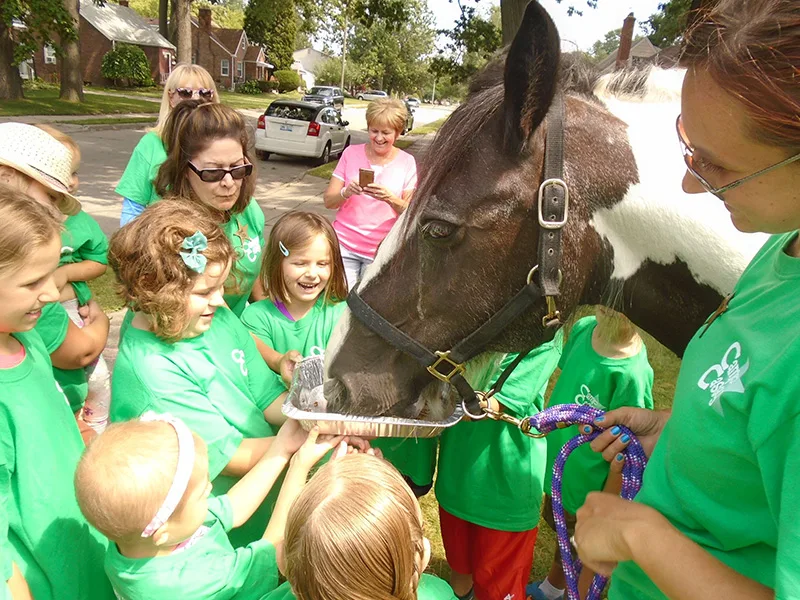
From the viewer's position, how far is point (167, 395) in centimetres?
183

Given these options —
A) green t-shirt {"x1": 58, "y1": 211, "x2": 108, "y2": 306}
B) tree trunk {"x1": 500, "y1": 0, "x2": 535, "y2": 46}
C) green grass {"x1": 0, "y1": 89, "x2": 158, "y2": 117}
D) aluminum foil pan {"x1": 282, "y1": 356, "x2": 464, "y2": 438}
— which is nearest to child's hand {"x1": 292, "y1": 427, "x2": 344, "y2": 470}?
aluminum foil pan {"x1": 282, "y1": 356, "x2": 464, "y2": 438}

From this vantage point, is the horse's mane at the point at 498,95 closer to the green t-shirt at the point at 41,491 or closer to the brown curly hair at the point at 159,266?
the brown curly hair at the point at 159,266

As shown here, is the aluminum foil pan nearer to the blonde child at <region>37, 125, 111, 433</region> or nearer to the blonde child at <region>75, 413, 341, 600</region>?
the blonde child at <region>75, 413, 341, 600</region>

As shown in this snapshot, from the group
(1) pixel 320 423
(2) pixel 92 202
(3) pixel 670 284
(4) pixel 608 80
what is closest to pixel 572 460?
(3) pixel 670 284

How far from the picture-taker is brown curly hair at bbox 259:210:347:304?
2.64 m

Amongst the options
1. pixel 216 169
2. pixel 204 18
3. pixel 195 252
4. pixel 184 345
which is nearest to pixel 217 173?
pixel 216 169

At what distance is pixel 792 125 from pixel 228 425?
5.78 ft

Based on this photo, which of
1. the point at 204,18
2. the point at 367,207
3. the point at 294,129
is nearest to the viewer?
the point at 367,207

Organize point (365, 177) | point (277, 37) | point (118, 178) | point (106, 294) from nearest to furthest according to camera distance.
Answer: point (365, 177)
point (106, 294)
point (118, 178)
point (277, 37)

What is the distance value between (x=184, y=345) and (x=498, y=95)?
1.33 meters

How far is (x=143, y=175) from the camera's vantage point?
3242 millimetres

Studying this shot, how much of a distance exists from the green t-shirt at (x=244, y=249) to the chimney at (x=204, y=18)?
57.0 m

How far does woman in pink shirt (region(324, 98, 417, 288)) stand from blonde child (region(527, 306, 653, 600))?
7.78ft

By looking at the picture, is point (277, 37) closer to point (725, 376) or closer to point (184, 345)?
point (184, 345)
